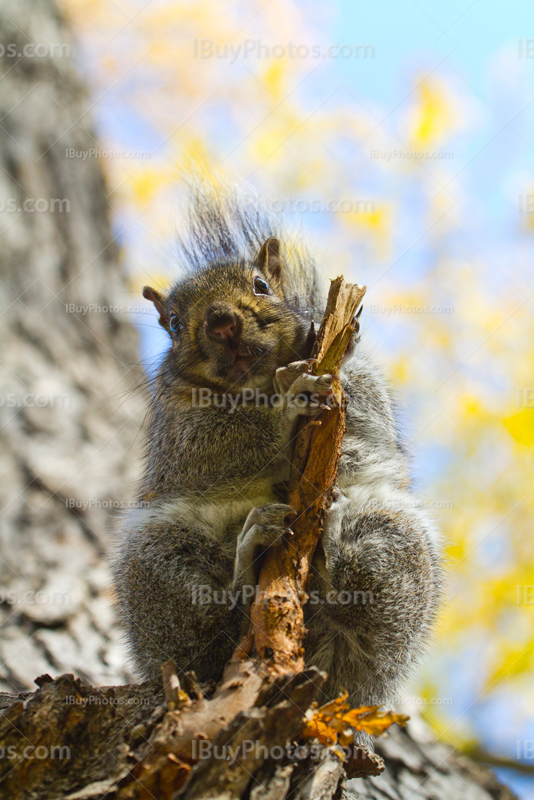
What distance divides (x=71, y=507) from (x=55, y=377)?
1.45 meters

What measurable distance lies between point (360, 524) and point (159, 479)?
5.31ft

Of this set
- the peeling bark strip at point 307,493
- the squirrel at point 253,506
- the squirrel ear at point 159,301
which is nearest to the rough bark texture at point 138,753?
the peeling bark strip at point 307,493

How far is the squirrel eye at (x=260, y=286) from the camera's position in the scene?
423cm

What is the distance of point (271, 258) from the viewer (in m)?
Result: 4.66

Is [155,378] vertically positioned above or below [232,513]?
above

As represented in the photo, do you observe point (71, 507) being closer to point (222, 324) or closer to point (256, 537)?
point (222, 324)

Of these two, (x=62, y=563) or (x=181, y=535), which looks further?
(x=62, y=563)

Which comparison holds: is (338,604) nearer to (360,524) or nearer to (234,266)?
(360,524)

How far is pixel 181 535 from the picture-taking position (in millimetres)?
3500

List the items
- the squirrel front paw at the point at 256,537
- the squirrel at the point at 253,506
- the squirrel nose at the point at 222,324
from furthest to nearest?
the squirrel nose at the point at 222,324, the squirrel at the point at 253,506, the squirrel front paw at the point at 256,537

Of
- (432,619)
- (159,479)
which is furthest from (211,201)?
(432,619)

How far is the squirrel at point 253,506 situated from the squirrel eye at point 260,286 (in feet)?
0.03

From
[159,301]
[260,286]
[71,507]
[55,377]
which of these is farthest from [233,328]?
[55,377]

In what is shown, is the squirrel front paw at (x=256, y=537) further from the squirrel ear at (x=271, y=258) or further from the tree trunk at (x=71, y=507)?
the squirrel ear at (x=271, y=258)
